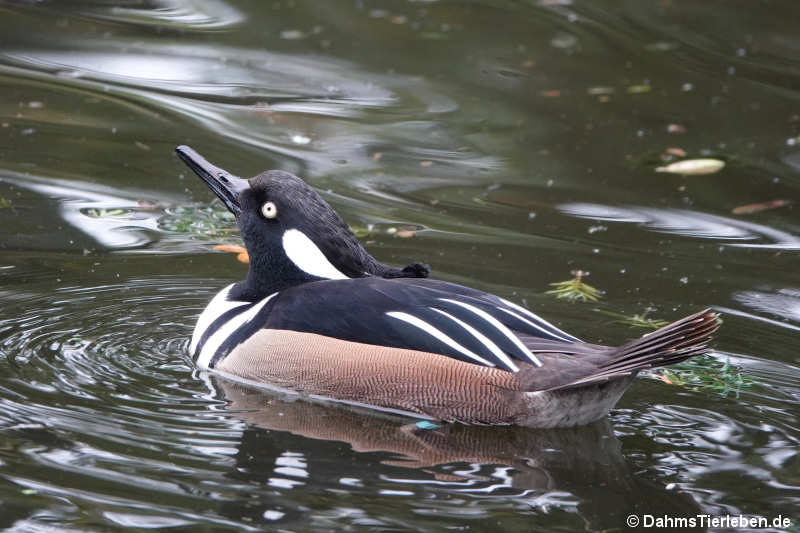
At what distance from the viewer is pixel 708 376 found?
594 centimetres

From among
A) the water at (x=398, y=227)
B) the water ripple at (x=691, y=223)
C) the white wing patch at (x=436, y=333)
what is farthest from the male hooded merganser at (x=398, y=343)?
the water ripple at (x=691, y=223)

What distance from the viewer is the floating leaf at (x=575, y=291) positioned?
701 centimetres

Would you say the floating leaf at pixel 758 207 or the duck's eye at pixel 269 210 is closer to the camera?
the duck's eye at pixel 269 210

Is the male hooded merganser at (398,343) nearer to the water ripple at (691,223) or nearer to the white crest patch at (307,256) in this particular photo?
the white crest patch at (307,256)

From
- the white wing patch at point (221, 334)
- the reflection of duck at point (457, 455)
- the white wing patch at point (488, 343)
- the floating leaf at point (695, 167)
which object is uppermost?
the floating leaf at point (695, 167)

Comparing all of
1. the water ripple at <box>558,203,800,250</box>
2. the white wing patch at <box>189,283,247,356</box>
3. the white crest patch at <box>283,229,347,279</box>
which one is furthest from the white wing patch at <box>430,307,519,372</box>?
the water ripple at <box>558,203,800,250</box>

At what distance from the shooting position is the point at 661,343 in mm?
5051

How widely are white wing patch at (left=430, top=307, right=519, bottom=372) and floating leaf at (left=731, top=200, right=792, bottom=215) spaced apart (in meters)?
3.94

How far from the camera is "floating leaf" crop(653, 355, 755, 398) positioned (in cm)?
580

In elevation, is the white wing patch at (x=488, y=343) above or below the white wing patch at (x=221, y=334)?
above

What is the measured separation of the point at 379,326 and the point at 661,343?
1276 millimetres

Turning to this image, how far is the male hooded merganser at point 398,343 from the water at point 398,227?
14 centimetres

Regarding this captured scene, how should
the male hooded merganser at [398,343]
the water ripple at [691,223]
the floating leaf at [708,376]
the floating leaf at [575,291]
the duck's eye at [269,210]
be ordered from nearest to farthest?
the male hooded merganser at [398,343] < the floating leaf at [708,376] < the duck's eye at [269,210] < the floating leaf at [575,291] < the water ripple at [691,223]

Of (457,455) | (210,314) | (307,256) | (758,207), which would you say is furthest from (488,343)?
(758,207)
